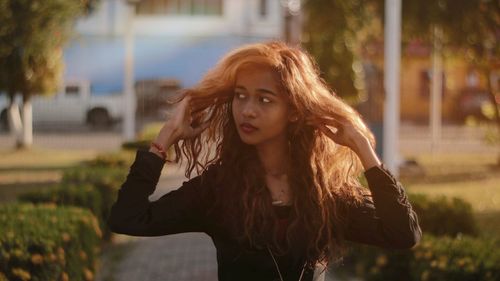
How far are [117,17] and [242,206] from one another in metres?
36.5

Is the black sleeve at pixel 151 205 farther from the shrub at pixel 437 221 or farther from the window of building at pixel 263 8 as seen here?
the window of building at pixel 263 8

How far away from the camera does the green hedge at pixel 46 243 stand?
501 centimetres

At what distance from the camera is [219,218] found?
2533 millimetres

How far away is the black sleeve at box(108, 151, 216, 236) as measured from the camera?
2496 mm

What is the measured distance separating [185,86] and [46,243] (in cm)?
417

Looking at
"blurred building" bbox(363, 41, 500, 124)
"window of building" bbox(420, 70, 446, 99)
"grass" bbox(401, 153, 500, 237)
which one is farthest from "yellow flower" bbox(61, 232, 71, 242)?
"window of building" bbox(420, 70, 446, 99)

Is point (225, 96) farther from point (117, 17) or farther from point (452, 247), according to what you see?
point (117, 17)

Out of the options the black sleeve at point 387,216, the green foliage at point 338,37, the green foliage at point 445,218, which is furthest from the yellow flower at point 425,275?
the green foliage at point 338,37

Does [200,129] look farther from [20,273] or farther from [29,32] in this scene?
[29,32]

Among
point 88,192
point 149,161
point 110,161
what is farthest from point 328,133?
point 110,161

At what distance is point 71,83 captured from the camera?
3622 centimetres

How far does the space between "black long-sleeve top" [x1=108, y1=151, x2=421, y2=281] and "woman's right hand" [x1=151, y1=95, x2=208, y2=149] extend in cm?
11

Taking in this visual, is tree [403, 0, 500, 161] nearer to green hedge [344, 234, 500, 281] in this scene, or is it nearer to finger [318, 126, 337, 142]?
green hedge [344, 234, 500, 281]

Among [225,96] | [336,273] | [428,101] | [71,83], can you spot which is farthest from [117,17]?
[225,96]
